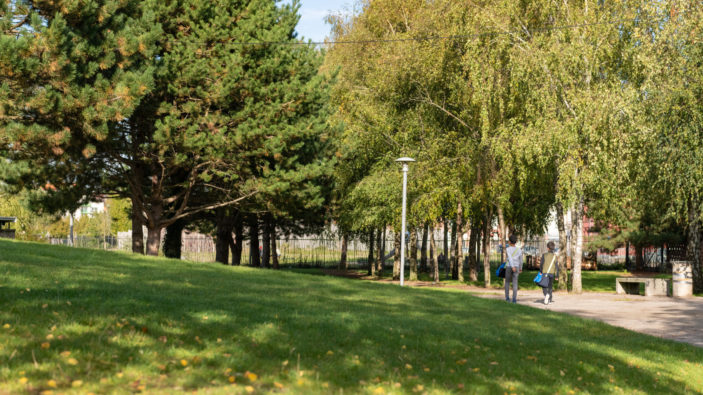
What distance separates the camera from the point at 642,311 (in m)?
17.4

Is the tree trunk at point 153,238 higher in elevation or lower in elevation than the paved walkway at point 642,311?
higher

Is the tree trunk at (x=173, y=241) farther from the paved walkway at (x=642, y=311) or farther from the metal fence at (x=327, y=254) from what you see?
the paved walkway at (x=642, y=311)

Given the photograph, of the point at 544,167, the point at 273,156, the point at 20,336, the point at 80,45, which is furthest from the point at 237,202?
the point at 20,336

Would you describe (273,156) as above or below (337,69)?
below

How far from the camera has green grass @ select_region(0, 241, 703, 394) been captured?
614cm

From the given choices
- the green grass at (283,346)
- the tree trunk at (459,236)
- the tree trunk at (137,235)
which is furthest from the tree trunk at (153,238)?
the green grass at (283,346)

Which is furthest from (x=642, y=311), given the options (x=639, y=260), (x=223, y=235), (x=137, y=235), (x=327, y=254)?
(x=639, y=260)

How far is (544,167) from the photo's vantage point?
23.1 m

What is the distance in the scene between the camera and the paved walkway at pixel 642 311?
44.3ft

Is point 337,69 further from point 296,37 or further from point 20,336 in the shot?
point 20,336

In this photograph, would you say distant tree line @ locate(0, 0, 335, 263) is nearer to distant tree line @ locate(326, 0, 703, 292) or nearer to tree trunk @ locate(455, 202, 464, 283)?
distant tree line @ locate(326, 0, 703, 292)

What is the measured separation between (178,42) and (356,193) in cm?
1014

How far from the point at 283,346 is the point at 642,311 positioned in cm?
1304

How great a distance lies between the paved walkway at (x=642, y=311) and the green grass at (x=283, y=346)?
6.05 feet
